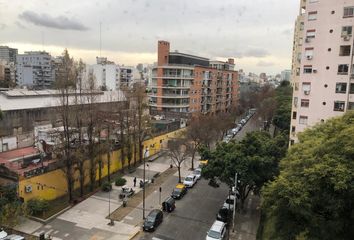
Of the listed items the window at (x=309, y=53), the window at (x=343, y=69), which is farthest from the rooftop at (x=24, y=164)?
the window at (x=343, y=69)

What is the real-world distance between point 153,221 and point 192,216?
12.8 feet

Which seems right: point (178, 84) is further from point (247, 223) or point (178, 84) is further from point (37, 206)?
point (37, 206)

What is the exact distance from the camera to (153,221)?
70.2ft

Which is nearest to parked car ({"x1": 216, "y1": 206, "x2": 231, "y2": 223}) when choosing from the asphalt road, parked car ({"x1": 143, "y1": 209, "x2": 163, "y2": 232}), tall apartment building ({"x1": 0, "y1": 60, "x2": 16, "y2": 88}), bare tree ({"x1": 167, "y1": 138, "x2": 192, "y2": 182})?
the asphalt road

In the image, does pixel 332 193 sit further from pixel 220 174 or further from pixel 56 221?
pixel 56 221

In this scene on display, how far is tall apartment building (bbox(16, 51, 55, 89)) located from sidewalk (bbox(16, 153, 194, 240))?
85157 millimetres

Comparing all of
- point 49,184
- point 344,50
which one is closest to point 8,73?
point 49,184

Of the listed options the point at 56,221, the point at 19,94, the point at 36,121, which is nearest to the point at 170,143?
the point at 56,221

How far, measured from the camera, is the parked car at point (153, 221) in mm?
21125

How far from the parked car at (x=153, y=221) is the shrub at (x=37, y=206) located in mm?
7991

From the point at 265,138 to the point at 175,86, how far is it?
36.0 meters

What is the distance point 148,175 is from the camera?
111 ft

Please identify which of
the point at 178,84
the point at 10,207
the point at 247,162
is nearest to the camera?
the point at 10,207

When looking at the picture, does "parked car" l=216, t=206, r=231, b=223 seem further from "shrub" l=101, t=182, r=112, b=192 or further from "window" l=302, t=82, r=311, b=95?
"window" l=302, t=82, r=311, b=95
